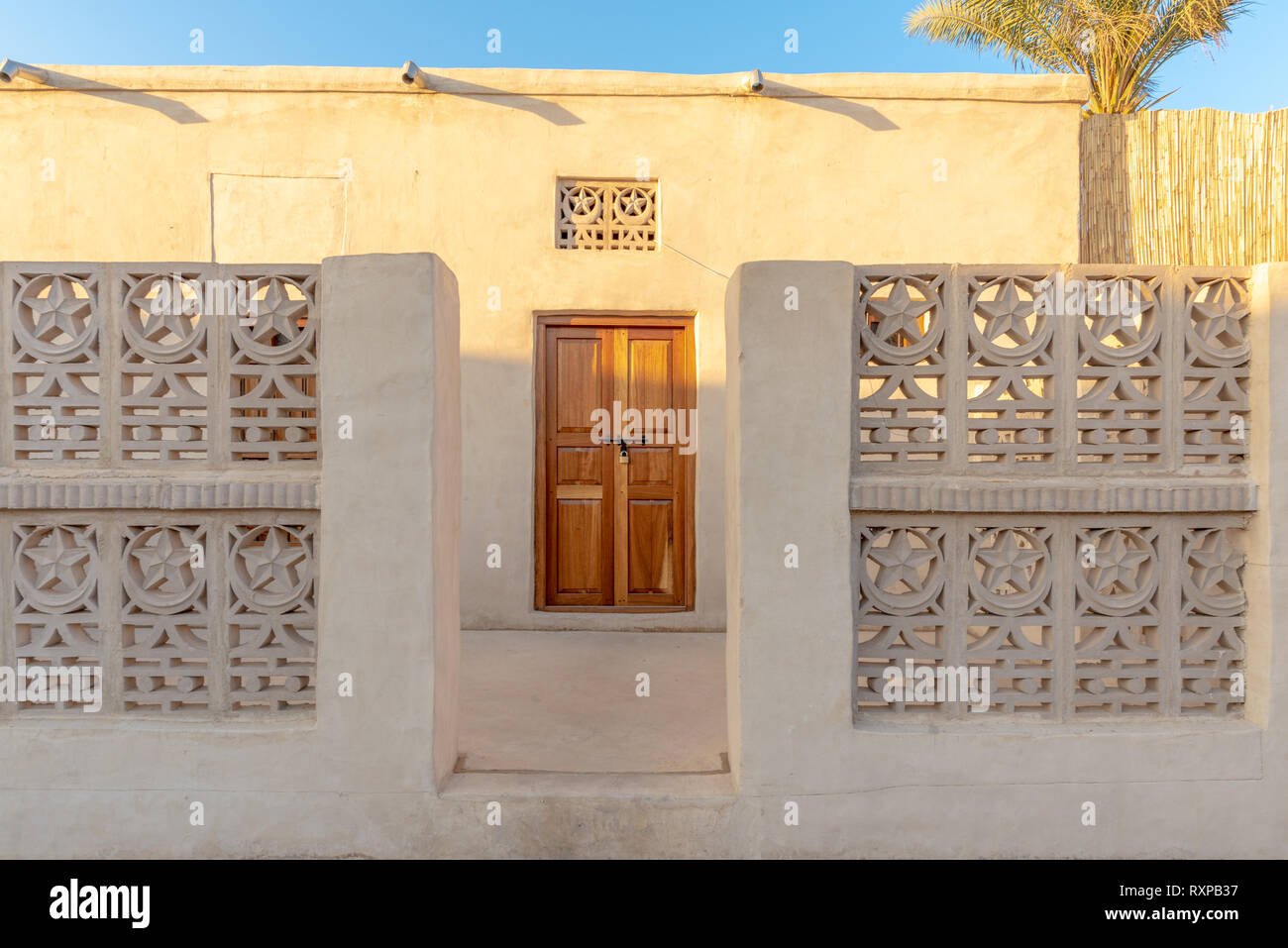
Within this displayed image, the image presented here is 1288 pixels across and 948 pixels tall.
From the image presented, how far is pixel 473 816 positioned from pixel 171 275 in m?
2.25

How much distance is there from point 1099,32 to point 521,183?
7600 mm

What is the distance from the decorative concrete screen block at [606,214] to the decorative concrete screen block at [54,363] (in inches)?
125

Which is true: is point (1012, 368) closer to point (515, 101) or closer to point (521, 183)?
point (521, 183)

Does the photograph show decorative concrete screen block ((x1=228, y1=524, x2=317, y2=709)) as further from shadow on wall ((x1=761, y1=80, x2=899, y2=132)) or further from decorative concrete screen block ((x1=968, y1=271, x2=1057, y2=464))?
shadow on wall ((x1=761, y1=80, x2=899, y2=132))

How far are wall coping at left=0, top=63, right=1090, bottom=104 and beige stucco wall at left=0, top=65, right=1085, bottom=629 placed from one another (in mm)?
16

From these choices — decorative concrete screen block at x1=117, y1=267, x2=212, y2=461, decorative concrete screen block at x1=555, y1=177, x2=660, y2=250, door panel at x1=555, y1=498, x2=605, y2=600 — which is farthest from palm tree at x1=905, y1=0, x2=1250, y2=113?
decorative concrete screen block at x1=117, y1=267, x2=212, y2=461

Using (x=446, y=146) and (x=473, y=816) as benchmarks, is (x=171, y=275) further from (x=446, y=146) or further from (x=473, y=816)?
(x=446, y=146)

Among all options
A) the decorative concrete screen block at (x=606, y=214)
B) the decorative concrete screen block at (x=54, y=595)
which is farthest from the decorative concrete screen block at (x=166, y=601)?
the decorative concrete screen block at (x=606, y=214)

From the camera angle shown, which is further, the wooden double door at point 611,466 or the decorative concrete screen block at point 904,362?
the wooden double door at point 611,466

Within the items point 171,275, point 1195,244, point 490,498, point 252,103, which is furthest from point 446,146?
point 1195,244

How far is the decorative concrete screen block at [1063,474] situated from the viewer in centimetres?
275

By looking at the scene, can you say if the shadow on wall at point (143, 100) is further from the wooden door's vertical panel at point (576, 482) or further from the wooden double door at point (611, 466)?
the wooden door's vertical panel at point (576, 482)

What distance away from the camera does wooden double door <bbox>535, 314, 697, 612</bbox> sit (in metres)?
5.43
